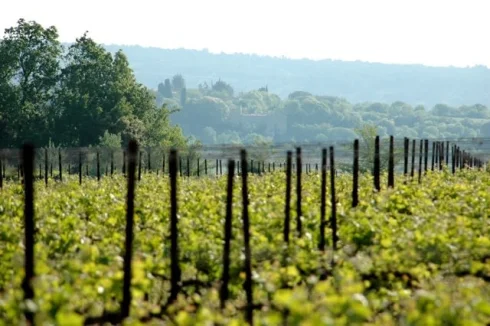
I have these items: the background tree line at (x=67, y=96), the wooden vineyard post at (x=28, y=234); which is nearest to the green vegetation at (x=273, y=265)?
the wooden vineyard post at (x=28, y=234)

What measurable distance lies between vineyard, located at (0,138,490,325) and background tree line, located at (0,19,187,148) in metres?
50.8

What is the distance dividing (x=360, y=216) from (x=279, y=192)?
8099 millimetres

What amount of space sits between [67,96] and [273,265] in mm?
61335

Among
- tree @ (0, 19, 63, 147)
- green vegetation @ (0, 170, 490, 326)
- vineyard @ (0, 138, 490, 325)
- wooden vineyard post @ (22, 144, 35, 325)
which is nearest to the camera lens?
green vegetation @ (0, 170, 490, 326)

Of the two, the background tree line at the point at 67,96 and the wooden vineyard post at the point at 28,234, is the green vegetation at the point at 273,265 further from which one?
the background tree line at the point at 67,96

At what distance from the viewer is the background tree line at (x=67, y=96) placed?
7050cm

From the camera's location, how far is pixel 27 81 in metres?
75.5

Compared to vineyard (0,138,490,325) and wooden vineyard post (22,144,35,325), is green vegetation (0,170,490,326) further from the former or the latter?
wooden vineyard post (22,144,35,325)

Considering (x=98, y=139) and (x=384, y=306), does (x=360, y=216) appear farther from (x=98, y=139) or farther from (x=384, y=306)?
(x=98, y=139)

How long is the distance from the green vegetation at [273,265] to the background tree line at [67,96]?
5002 cm

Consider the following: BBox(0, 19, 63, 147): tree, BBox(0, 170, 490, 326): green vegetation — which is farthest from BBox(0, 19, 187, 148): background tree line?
BBox(0, 170, 490, 326): green vegetation

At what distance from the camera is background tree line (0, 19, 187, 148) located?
231 feet

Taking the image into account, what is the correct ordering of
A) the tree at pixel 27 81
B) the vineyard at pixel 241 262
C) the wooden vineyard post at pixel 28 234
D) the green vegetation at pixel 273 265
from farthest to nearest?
the tree at pixel 27 81, the wooden vineyard post at pixel 28 234, the vineyard at pixel 241 262, the green vegetation at pixel 273 265

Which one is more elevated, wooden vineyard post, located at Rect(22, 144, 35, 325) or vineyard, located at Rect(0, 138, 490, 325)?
wooden vineyard post, located at Rect(22, 144, 35, 325)
